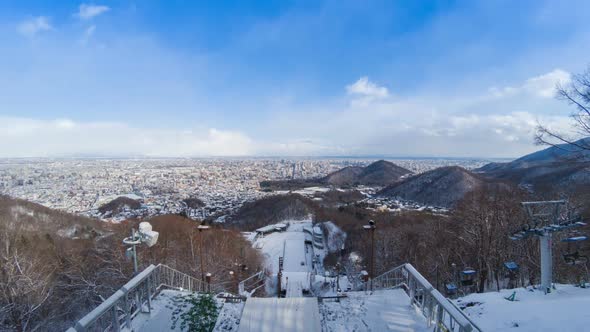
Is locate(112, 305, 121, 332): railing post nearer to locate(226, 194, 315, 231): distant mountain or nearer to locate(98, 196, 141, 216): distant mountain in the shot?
locate(226, 194, 315, 231): distant mountain

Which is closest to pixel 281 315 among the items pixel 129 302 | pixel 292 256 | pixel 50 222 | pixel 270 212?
pixel 129 302

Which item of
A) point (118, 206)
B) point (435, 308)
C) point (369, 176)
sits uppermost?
point (435, 308)

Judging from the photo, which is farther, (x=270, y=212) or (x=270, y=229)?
(x=270, y=212)

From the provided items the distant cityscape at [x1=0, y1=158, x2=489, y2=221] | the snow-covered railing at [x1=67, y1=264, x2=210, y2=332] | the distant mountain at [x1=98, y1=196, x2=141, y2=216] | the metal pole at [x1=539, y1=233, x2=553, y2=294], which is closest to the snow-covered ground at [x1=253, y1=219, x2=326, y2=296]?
the metal pole at [x1=539, y1=233, x2=553, y2=294]

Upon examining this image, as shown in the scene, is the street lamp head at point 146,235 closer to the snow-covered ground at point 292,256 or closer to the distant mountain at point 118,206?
the snow-covered ground at point 292,256

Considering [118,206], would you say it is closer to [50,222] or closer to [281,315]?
[50,222]

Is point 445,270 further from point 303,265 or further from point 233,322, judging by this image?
point 233,322

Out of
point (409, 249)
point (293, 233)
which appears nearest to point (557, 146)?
point (409, 249)
